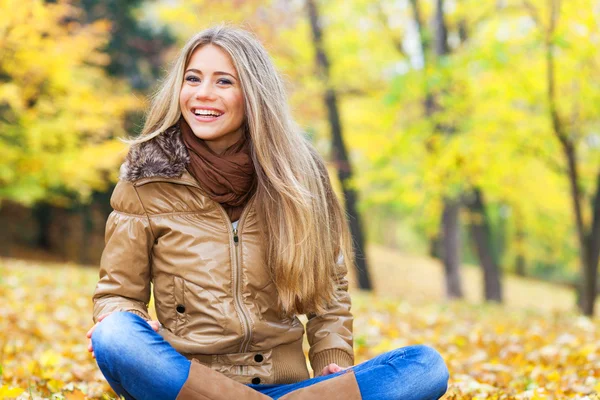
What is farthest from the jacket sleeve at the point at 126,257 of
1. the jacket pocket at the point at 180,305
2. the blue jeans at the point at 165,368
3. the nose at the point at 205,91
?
the nose at the point at 205,91

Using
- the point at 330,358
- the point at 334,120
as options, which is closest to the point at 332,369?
the point at 330,358

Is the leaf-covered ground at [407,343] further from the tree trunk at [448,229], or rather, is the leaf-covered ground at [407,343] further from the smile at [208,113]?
the tree trunk at [448,229]

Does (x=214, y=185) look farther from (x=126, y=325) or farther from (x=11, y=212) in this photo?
(x=11, y=212)

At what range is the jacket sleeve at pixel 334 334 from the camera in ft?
8.64

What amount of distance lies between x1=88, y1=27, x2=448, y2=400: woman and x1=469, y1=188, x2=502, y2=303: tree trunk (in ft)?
36.8

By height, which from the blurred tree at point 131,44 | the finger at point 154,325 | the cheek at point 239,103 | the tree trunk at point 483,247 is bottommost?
the tree trunk at point 483,247

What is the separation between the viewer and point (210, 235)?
2.48 m

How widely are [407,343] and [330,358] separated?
120 inches

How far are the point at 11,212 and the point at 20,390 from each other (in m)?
17.7

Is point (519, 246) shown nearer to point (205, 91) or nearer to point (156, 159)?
point (205, 91)


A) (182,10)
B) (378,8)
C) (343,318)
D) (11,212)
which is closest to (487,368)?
(343,318)

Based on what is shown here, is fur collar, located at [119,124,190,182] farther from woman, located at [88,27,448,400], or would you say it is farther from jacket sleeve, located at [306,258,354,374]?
jacket sleeve, located at [306,258,354,374]

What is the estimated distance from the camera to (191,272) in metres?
2.44

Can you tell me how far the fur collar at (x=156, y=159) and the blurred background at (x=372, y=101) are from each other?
2.47 metres
